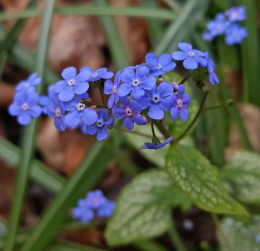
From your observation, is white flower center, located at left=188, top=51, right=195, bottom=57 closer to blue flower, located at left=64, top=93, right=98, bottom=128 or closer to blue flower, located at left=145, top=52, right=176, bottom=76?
blue flower, located at left=145, top=52, right=176, bottom=76

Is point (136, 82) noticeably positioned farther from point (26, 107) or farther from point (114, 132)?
point (114, 132)

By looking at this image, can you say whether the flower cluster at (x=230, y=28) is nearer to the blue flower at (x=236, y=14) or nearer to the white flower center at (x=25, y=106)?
the blue flower at (x=236, y=14)

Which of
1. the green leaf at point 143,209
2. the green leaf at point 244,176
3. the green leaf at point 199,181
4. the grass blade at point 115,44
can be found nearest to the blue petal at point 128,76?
the green leaf at point 199,181

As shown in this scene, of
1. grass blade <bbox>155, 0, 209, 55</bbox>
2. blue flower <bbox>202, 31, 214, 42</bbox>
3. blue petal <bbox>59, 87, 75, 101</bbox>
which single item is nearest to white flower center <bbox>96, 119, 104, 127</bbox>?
blue petal <bbox>59, 87, 75, 101</bbox>

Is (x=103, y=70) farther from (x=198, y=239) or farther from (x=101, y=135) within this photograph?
(x=198, y=239)

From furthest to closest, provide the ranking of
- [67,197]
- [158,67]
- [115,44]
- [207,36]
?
[115,44]
[207,36]
[67,197]
[158,67]

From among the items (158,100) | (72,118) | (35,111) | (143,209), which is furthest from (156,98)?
(143,209)

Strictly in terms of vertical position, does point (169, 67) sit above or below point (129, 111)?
above
